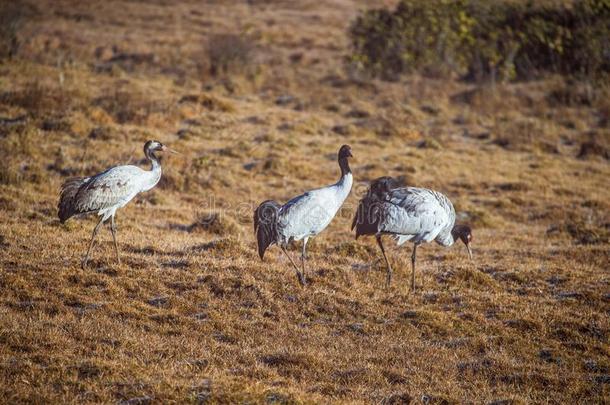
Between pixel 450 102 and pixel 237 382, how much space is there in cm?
2271

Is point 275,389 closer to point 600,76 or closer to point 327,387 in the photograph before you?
point 327,387

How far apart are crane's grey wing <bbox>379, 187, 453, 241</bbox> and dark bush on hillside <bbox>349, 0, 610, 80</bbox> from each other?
802 inches

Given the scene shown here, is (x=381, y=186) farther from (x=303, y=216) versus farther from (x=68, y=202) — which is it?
(x=68, y=202)

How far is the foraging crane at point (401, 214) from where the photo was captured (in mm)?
10656

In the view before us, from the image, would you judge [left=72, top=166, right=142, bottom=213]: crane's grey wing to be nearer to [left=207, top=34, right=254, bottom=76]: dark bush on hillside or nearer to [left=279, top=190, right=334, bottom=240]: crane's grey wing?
[left=279, top=190, right=334, bottom=240]: crane's grey wing

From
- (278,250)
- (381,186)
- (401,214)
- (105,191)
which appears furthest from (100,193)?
(401,214)

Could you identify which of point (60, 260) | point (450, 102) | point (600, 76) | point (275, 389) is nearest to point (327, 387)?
point (275, 389)

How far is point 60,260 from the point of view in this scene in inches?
410

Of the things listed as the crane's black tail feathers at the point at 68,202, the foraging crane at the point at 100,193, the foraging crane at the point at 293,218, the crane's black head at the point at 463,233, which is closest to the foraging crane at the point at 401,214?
the foraging crane at the point at 293,218

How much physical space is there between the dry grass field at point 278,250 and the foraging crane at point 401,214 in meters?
0.83

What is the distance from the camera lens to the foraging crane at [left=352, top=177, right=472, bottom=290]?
35.0 ft

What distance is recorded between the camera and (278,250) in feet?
41.3

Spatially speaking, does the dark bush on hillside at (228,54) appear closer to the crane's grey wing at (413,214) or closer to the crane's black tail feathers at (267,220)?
the crane's grey wing at (413,214)

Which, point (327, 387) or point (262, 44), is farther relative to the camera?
point (262, 44)
